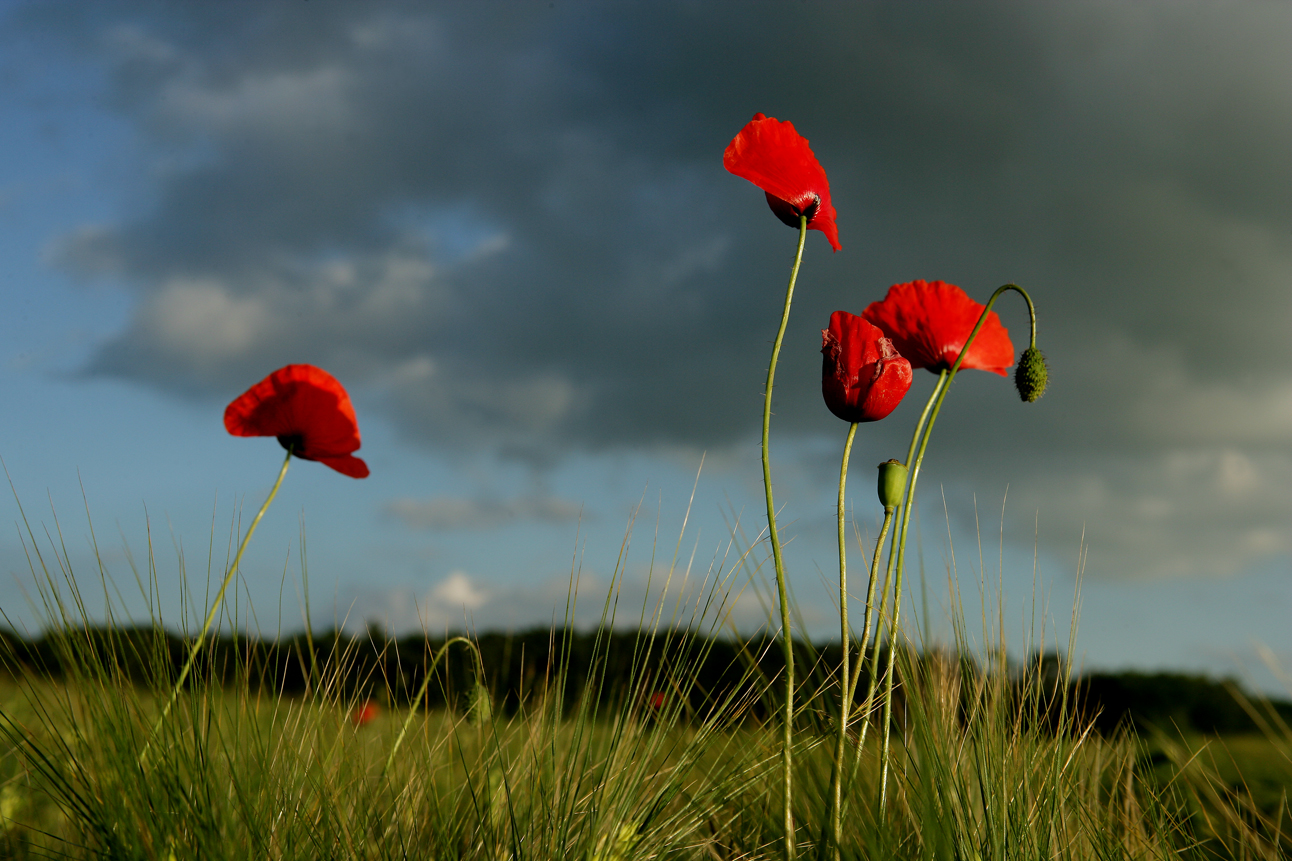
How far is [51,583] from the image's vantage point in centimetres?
143

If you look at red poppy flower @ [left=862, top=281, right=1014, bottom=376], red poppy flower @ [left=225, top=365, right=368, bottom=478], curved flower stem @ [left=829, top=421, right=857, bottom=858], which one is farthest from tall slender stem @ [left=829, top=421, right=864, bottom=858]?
red poppy flower @ [left=225, top=365, right=368, bottom=478]

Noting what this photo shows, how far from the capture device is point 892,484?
1257 mm

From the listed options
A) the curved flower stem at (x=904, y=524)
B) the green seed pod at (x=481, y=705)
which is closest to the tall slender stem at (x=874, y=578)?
the curved flower stem at (x=904, y=524)

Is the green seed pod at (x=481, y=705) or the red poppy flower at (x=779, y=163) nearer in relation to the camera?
the red poppy flower at (x=779, y=163)

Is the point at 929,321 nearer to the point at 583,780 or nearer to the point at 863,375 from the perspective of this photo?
the point at 863,375

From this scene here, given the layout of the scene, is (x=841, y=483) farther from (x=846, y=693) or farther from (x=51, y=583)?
(x=51, y=583)

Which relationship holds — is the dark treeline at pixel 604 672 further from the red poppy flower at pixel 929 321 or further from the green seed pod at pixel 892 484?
the red poppy flower at pixel 929 321

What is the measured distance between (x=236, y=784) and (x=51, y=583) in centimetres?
53

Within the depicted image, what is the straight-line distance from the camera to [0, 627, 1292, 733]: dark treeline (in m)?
1.36

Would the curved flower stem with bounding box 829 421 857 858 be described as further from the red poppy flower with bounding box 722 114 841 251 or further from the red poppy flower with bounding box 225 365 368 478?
the red poppy flower with bounding box 225 365 368 478

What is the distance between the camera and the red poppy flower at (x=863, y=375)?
1.27m

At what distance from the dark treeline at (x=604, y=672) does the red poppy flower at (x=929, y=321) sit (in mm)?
486

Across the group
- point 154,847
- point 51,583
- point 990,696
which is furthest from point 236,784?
point 990,696

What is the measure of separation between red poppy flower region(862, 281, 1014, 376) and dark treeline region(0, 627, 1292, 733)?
49cm
